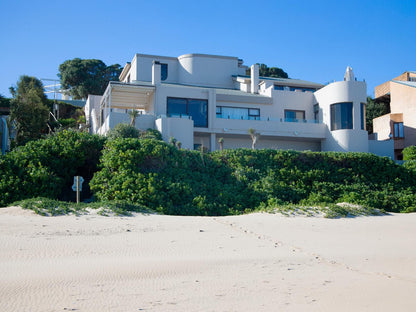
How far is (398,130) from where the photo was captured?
104 ft

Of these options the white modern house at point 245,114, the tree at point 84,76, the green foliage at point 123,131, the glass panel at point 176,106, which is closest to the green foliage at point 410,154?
the white modern house at point 245,114

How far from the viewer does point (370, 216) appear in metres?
13.9

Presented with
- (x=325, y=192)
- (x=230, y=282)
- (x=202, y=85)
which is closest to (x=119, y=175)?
(x=325, y=192)

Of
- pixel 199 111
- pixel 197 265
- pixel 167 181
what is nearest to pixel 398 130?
pixel 199 111

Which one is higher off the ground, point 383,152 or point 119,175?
point 383,152

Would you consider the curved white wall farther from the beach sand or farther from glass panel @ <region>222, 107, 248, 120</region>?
the beach sand

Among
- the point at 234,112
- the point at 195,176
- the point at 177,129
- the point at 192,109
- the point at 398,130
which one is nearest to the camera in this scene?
the point at 195,176

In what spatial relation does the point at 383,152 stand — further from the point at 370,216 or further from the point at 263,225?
the point at 263,225

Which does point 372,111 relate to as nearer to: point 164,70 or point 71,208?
point 164,70

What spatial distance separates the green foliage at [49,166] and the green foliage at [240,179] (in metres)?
1.03

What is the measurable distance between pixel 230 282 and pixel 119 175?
9.69 metres

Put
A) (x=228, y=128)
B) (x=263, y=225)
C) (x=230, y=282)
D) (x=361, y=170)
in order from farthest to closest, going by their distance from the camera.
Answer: (x=228, y=128) < (x=361, y=170) < (x=263, y=225) < (x=230, y=282)

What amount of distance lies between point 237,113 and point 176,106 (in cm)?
456

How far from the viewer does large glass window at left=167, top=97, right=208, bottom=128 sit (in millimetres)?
26188
